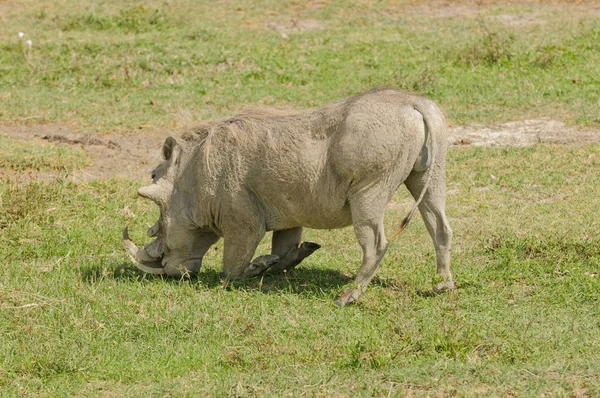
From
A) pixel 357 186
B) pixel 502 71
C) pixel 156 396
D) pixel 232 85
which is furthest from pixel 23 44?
pixel 156 396

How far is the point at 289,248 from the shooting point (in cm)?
746

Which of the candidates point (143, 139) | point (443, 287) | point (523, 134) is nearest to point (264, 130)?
point (443, 287)

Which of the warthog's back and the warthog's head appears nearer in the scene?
the warthog's back

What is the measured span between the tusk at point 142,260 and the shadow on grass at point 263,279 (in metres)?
0.05

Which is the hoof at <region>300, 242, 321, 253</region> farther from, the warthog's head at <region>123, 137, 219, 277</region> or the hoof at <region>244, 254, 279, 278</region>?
the warthog's head at <region>123, 137, 219, 277</region>

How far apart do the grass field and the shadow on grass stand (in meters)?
0.03

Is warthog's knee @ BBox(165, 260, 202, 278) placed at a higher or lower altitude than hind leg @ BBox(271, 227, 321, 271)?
lower

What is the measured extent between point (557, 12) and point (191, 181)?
10606 millimetres

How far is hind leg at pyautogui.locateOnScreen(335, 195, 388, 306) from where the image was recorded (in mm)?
6578

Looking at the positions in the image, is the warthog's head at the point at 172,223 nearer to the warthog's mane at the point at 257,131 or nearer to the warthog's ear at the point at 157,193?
the warthog's ear at the point at 157,193

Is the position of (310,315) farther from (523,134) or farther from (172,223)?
(523,134)

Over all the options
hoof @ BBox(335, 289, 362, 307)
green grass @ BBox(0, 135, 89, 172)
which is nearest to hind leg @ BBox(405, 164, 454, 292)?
hoof @ BBox(335, 289, 362, 307)

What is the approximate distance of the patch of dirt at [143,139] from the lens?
34.6ft

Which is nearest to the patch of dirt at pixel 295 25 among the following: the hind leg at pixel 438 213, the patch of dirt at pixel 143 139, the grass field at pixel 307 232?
the grass field at pixel 307 232
